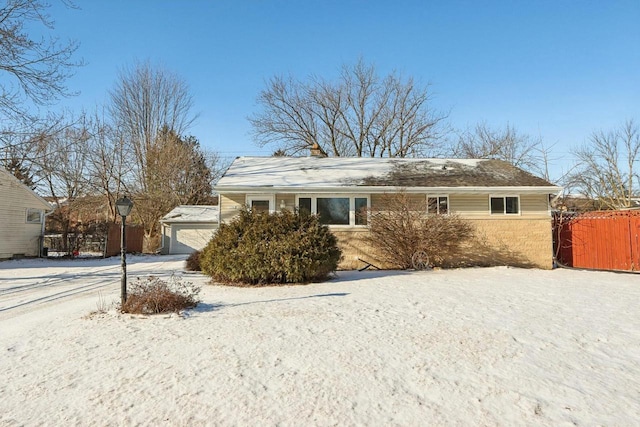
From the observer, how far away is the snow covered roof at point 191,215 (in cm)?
2431

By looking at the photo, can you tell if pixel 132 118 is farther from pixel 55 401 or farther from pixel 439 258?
pixel 55 401

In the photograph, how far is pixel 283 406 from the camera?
3068mm

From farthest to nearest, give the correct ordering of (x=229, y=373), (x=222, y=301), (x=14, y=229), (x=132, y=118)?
(x=132, y=118) < (x=14, y=229) < (x=222, y=301) < (x=229, y=373)

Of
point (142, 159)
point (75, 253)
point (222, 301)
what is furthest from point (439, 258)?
point (142, 159)

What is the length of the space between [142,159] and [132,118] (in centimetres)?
456

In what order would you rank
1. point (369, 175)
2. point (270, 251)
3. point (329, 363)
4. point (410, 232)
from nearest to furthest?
1. point (329, 363)
2. point (270, 251)
3. point (410, 232)
4. point (369, 175)

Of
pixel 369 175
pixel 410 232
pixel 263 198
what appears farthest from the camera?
pixel 369 175

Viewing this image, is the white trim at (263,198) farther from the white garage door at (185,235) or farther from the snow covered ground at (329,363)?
the white garage door at (185,235)

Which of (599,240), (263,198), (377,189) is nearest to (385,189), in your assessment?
(377,189)

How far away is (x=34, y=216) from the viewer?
20.8m

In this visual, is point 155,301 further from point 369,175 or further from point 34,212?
point 34,212

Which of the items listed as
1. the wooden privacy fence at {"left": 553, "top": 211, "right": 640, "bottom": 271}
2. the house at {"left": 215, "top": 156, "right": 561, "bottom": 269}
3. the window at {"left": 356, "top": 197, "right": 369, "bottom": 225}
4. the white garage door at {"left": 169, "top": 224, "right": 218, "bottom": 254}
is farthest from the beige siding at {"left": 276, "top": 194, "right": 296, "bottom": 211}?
the white garage door at {"left": 169, "top": 224, "right": 218, "bottom": 254}

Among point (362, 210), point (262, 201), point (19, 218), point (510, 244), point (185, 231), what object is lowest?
point (510, 244)

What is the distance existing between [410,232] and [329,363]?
8.99 meters
